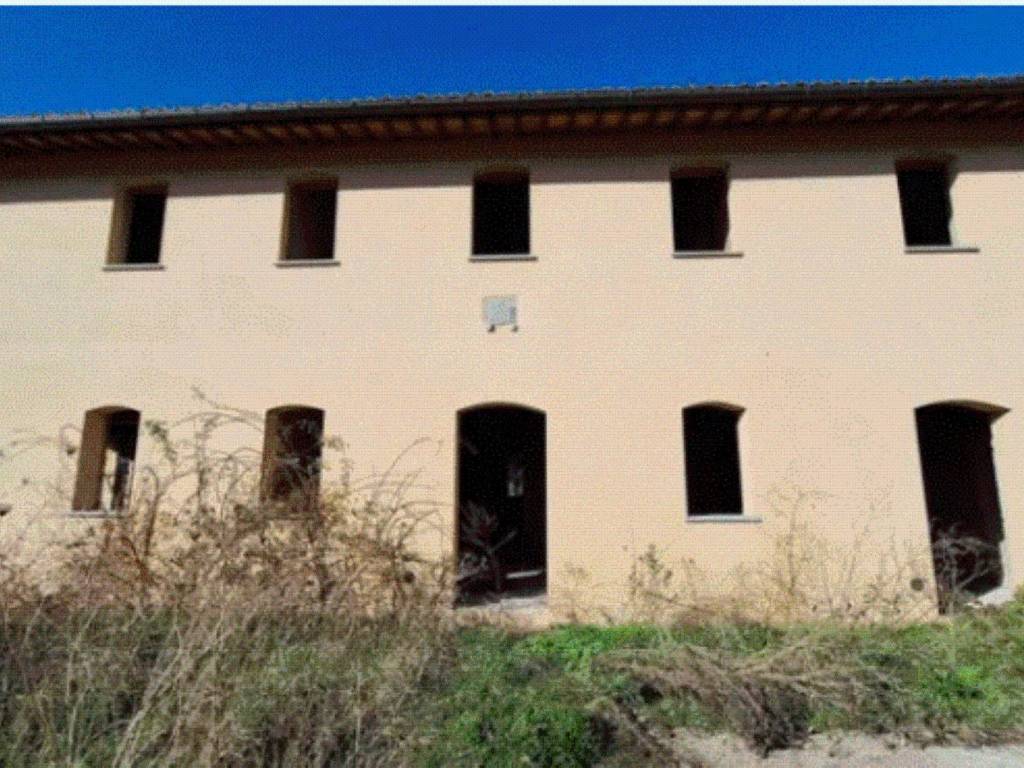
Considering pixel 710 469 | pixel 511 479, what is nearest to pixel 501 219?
pixel 511 479

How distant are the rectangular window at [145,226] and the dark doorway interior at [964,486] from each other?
12050 mm

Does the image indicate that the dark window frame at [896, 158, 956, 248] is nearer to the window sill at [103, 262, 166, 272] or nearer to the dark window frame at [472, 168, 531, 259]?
the dark window frame at [472, 168, 531, 259]

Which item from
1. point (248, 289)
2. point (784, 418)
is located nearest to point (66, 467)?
point (248, 289)

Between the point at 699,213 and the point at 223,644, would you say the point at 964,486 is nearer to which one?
the point at 699,213

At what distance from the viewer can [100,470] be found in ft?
29.8

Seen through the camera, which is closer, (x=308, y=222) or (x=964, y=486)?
(x=964, y=486)

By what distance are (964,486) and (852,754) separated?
24.5 feet

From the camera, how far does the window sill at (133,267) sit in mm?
9203

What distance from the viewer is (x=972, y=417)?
33.2ft

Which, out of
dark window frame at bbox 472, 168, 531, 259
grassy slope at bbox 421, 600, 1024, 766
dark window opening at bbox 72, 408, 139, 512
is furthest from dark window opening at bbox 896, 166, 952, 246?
dark window opening at bbox 72, 408, 139, 512

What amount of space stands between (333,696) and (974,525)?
33.0 ft

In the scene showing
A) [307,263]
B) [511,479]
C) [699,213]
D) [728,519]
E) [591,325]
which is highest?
[699,213]

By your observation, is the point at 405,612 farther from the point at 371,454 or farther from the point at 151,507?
the point at 151,507

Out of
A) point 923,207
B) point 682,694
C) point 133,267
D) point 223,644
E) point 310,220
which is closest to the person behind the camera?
point 223,644
